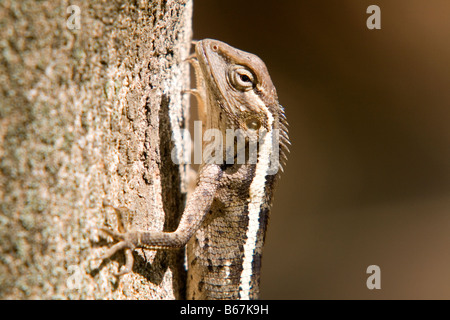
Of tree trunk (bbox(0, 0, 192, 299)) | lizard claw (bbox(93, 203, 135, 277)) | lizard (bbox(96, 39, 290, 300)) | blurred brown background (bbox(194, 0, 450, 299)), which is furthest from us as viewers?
blurred brown background (bbox(194, 0, 450, 299))

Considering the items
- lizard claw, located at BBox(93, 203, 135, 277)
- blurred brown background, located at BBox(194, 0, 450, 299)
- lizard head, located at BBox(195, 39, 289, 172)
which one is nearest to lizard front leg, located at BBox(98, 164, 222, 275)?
lizard claw, located at BBox(93, 203, 135, 277)

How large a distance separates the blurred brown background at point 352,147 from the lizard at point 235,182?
267cm

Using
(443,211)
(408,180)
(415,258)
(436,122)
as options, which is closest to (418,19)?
(436,122)

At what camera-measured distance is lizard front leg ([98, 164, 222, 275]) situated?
1.63 meters

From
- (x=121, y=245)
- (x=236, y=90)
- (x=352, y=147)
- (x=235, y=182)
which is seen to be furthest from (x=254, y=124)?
(x=352, y=147)

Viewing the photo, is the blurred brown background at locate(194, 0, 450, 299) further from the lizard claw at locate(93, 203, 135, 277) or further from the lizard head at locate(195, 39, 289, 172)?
the lizard claw at locate(93, 203, 135, 277)

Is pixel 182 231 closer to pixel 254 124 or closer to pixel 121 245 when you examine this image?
pixel 121 245

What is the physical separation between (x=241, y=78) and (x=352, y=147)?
3053 mm

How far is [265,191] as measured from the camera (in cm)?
225

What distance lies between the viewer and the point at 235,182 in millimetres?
2199

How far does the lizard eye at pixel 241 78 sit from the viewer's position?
2.23 meters

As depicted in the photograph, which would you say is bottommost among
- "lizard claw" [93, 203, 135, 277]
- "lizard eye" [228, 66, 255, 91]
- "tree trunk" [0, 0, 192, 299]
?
"lizard claw" [93, 203, 135, 277]

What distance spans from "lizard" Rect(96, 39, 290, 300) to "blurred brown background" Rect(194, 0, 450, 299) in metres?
2.67

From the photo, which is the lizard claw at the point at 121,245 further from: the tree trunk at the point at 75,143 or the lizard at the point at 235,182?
the lizard at the point at 235,182
